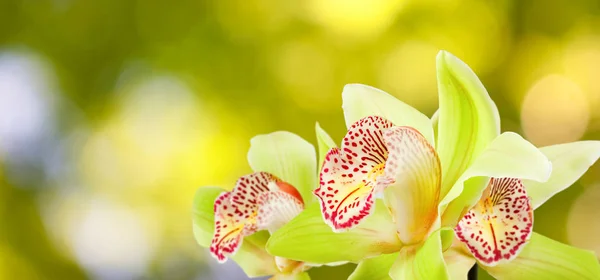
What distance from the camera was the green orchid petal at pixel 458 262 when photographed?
0.47 metres

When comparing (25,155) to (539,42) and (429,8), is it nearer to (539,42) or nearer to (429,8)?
(429,8)

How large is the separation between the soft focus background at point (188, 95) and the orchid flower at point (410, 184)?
2.19 m

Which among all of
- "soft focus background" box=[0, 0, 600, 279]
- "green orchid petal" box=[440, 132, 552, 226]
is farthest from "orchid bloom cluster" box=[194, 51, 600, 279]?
"soft focus background" box=[0, 0, 600, 279]

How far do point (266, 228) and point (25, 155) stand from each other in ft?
7.83

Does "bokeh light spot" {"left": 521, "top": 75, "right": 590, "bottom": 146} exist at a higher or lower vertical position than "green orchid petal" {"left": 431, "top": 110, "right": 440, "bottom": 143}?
lower

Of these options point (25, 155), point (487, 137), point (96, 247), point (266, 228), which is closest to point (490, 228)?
point (487, 137)

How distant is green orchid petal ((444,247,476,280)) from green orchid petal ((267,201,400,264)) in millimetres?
39

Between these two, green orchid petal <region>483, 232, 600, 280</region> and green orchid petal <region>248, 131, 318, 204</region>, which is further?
green orchid petal <region>248, 131, 318, 204</region>

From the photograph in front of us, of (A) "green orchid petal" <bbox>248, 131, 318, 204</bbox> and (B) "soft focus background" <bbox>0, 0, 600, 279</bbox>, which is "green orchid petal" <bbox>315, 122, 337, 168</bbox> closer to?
(A) "green orchid petal" <bbox>248, 131, 318, 204</bbox>

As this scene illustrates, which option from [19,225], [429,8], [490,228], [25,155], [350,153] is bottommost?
[490,228]

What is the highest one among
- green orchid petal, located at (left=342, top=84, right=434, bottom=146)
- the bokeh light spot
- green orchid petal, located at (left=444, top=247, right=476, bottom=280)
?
green orchid petal, located at (left=342, top=84, right=434, bottom=146)

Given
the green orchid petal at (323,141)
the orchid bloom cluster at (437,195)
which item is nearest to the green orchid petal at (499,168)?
the orchid bloom cluster at (437,195)

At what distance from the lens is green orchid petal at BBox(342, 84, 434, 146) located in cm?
51

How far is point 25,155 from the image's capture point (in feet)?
8.76
